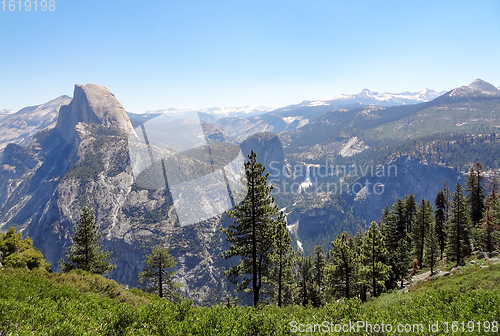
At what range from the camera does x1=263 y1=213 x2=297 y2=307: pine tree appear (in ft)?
73.4

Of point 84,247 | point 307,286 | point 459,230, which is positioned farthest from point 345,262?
point 84,247

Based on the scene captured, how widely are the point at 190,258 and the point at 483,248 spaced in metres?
188

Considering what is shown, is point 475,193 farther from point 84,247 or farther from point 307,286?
point 84,247

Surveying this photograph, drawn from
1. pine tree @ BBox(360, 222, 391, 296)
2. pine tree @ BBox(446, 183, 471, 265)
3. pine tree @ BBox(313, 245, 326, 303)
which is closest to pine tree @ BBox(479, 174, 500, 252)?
pine tree @ BBox(446, 183, 471, 265)

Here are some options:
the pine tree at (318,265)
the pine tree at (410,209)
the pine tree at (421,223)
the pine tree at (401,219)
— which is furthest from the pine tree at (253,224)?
the pine tree at (410,209)

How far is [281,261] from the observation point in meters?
24.0

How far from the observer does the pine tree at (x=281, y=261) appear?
2236 centimetres

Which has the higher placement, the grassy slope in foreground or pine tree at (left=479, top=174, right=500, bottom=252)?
the grassy slope in foreground

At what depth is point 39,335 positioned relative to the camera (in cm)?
586

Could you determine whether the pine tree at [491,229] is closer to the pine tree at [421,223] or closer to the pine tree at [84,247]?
the pine tree at [421,223]

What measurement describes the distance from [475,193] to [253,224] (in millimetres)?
48804

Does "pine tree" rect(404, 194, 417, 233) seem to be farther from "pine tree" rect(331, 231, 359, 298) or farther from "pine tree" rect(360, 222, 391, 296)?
"pine tree" rect(331, 231, 359, 298)

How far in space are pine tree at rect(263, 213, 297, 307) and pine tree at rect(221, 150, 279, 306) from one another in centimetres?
130

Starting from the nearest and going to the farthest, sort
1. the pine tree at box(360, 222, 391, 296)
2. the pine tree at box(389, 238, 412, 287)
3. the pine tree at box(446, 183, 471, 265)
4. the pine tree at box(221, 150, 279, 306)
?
the pine tree at box(221, 150, 279, 306) < the pine tree at box(360, 222, 391, 296) < the pine tree at box(446, 183, 471, 265) < the pine tree at box(389, 238, 412, 287)
